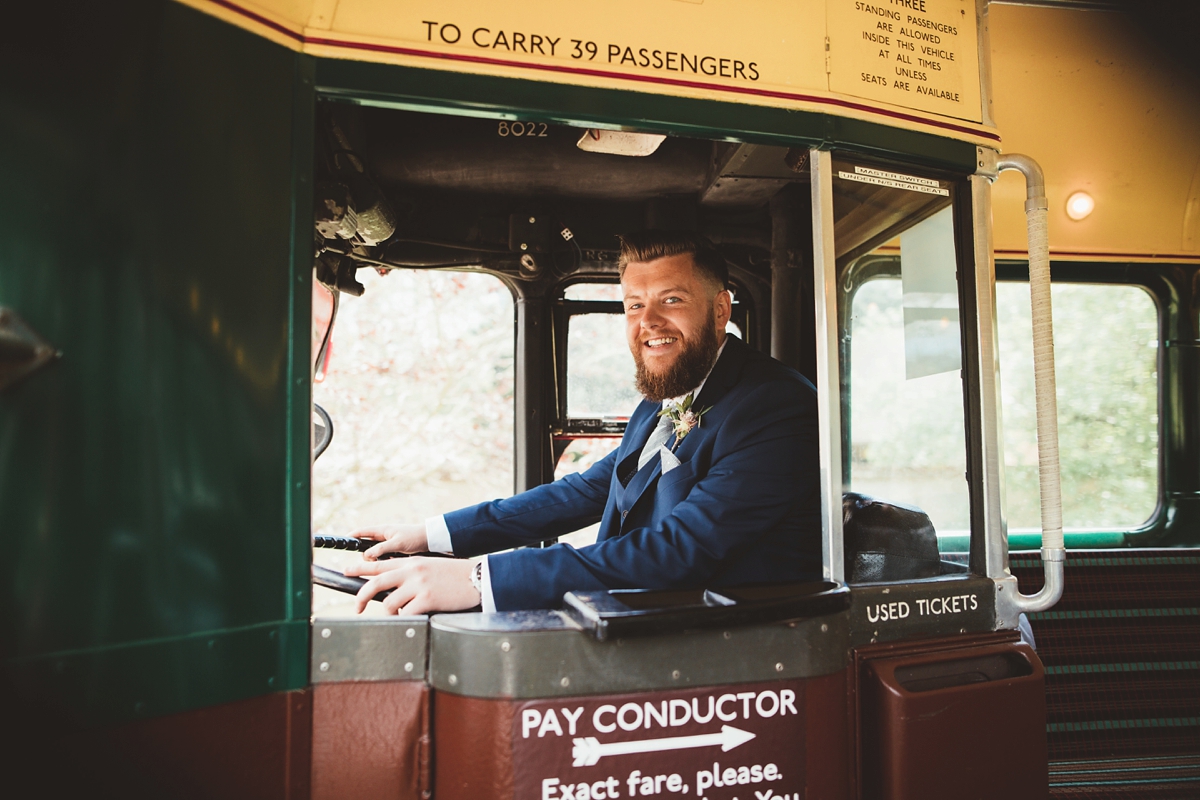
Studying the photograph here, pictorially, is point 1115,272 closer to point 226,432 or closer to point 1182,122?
point 1182,122

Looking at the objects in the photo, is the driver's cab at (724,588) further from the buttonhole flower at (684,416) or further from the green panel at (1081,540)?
the green panel at (1081,540)

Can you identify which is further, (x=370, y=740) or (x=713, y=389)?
(x=713, y=389)

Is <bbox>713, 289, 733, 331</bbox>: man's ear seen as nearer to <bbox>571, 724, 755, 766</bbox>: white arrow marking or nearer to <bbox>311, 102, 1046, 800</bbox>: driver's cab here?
<bbox>311, 102, 1046, 800</bbox>: driver's cab

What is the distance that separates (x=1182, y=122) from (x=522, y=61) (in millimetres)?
3019

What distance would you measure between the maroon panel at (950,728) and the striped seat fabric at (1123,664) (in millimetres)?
1139

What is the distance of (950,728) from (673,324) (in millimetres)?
1338

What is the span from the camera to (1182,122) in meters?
3.02

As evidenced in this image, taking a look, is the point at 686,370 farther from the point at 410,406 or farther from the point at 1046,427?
the point at 410,406

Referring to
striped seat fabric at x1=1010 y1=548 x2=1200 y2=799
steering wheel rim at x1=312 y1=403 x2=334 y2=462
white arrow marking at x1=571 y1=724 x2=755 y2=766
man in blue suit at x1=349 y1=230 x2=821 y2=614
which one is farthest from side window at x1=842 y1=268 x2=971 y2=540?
steering wheel rim at x1=312 y1=403 x2=334 y2=462

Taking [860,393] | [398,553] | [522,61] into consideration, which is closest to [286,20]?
[522,61]

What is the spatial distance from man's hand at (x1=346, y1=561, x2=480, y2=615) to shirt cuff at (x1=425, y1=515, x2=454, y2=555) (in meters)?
0.80

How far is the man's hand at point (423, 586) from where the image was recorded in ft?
5.10

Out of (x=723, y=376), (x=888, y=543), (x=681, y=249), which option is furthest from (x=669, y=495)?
(x=681, y=249)

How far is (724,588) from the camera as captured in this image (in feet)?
5.20
